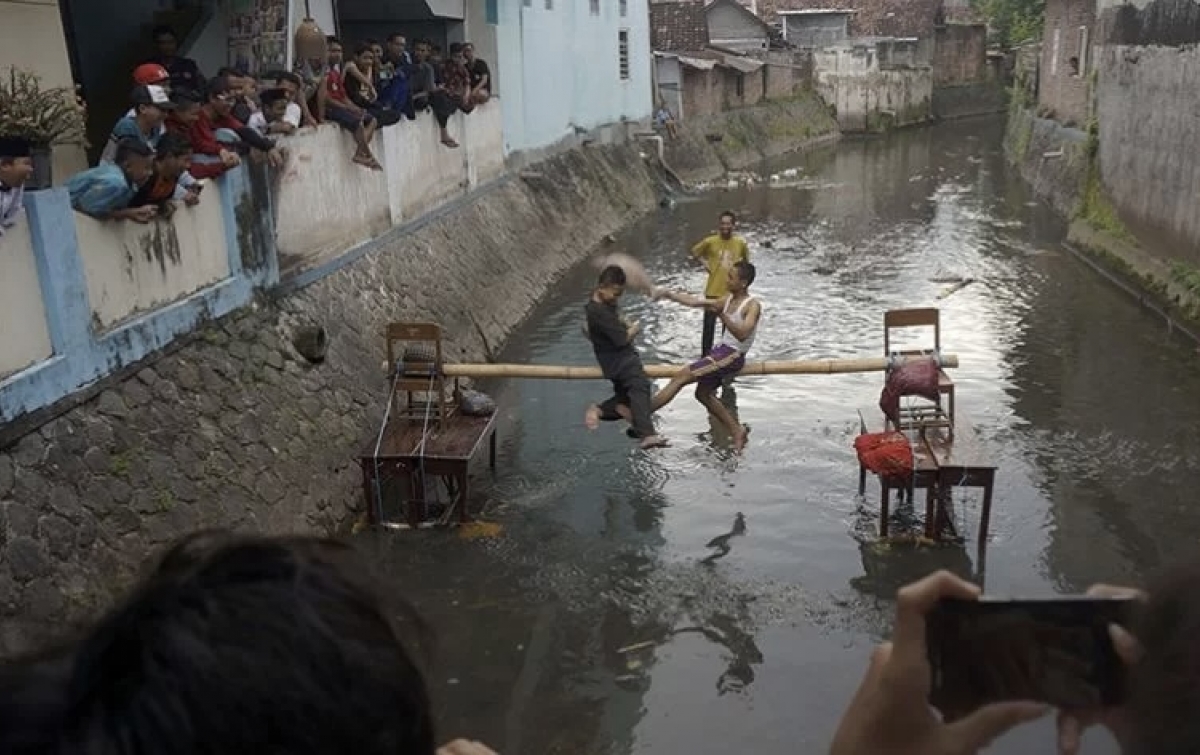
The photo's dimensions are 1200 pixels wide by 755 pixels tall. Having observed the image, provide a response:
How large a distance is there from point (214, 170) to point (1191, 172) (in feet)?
45.2

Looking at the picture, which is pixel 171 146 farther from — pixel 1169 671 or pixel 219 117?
pixel 1169 671

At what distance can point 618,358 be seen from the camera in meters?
9.03

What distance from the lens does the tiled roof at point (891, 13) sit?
53.2 meters

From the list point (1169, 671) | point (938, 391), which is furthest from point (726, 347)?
point (1169, 671)

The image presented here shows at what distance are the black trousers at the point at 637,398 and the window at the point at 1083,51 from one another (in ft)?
74.0

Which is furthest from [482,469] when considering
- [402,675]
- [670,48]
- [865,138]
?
[865,138]

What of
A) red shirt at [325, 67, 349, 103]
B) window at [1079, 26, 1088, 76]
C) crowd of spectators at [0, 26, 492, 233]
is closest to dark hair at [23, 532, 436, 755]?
crowd of spectators at [0, 26, 492, 233]

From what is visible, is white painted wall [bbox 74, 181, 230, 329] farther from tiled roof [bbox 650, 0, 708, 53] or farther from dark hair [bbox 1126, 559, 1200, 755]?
tiled roof [bbox 650, 0, 708, 53]

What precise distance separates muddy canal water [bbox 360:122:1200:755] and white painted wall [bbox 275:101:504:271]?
2641mm

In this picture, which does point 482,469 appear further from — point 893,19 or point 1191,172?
point 893,19

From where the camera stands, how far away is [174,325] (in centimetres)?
823

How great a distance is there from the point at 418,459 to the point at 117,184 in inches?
128

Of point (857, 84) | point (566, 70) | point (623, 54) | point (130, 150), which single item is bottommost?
point (130, 150)

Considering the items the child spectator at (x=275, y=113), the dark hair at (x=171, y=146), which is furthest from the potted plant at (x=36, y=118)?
the child spectator at (x=275, y=113)
